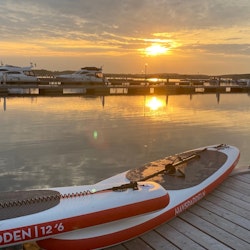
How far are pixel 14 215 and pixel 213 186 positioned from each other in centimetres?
328

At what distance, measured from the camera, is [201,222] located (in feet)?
13.1

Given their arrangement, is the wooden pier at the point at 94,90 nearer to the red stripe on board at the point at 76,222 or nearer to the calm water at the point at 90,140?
the calm water at the point at 90,140

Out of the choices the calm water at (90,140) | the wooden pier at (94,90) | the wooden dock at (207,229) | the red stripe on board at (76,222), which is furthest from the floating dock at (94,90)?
the red stripe on board at (76,222)

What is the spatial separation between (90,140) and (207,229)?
319 inches

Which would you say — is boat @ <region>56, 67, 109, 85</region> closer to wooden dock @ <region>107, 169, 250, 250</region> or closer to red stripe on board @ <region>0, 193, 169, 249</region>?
wooden dock @ <region>107, 169, 250, 250</region>

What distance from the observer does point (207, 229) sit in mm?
3799

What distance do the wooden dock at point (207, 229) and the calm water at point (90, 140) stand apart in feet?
11.4

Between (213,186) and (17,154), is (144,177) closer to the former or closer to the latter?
(213,186)

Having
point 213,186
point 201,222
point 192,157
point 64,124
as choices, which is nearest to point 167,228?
point 201,222

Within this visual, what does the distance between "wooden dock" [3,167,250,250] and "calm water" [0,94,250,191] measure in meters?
3.47

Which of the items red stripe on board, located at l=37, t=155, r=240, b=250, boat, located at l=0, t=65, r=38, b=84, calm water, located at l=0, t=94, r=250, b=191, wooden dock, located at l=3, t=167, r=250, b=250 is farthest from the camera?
boat, located at l=0, t=65, r=38, b=84

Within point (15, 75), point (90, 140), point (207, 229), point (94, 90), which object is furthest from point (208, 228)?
point (15, 75)

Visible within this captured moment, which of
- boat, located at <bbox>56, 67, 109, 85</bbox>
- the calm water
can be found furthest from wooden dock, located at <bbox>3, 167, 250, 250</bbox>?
boat, located at <bbox>56, 67, 109, 85</bbox>

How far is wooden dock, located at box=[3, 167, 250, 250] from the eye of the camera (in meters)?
3.45
